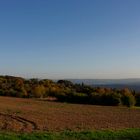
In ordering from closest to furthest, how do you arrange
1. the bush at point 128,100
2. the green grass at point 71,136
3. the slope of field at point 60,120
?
the green grass at point 71,136
the slope of field at point 60,120
the bush at point 128,100

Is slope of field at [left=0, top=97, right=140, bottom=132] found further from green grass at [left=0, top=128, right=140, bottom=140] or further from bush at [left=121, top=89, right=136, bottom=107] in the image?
bush at [left=121, top=89, right=136, bottom=107]

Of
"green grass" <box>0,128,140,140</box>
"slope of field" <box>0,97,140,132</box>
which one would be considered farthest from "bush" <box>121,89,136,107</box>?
"green grass" <box>0,128,140,140</box>

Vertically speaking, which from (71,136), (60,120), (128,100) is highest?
(128,100)

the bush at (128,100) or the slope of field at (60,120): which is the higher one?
the bush at (128,100)

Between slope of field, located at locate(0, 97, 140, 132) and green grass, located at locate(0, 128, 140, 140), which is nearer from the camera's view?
green grass, located at locate(0, 128, 140, 140)

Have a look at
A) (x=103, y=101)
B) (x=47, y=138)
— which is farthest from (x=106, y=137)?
(x=103, y=101)

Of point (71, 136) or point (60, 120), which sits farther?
point (60, 120)

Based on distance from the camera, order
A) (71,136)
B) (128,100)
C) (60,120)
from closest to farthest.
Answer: (71,136), (60,120), (128,100)

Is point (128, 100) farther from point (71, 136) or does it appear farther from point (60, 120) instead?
point (71, 136)

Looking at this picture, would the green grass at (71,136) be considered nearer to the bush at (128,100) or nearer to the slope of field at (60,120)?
the slope of field at (60,120)

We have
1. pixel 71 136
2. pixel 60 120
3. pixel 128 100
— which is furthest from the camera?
pixel 128 100

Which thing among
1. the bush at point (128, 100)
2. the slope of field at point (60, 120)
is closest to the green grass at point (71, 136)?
the slope of field at point (60, 120)

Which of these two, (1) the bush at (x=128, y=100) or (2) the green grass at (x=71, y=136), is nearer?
(2) the green grass at (x=71, y=136)

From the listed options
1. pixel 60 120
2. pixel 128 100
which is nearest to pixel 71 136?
pixel 60 120
